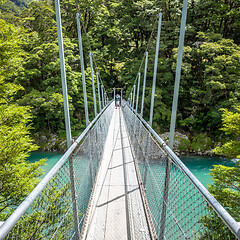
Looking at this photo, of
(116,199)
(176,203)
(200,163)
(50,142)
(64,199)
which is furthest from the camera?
(50,142)

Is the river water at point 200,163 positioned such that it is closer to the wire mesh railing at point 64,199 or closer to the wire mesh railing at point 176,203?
the wire mesh railing at point 176,203

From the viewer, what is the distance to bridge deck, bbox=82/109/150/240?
4.50ft

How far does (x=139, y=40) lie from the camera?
16.9m

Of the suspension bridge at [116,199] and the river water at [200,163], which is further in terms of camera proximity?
the river water at [200,163]

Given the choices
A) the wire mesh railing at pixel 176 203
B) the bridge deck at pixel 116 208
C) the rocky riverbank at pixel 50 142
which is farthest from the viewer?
the rocky riverbank at pixel 50 142

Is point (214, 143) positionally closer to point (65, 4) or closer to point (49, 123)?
point (49, 123)

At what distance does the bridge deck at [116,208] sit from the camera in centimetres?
137

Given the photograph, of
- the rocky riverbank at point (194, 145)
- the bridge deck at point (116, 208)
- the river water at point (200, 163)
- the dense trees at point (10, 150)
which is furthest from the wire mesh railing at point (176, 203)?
the rocky riverbank at point (194, 145)

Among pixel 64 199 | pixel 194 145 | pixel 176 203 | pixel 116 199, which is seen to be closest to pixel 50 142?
pixel 194 145

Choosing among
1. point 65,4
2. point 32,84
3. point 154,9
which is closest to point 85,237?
point 32,84

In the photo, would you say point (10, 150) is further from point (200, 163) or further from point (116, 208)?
point (200, 163)

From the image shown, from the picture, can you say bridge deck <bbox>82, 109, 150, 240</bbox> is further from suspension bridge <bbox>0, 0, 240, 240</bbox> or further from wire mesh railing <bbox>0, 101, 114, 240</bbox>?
wire mesh railing <bbox>0, 101, 114, 240</bbox>

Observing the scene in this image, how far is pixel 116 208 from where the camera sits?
1662 mm

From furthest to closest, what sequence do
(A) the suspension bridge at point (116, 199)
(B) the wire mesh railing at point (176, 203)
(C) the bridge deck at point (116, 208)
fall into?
(C) the bridge deck at point (116, 208)
(A) the suspension bridge at point (116, 199)
(B) the wire mesh railing at point (176, 203)
